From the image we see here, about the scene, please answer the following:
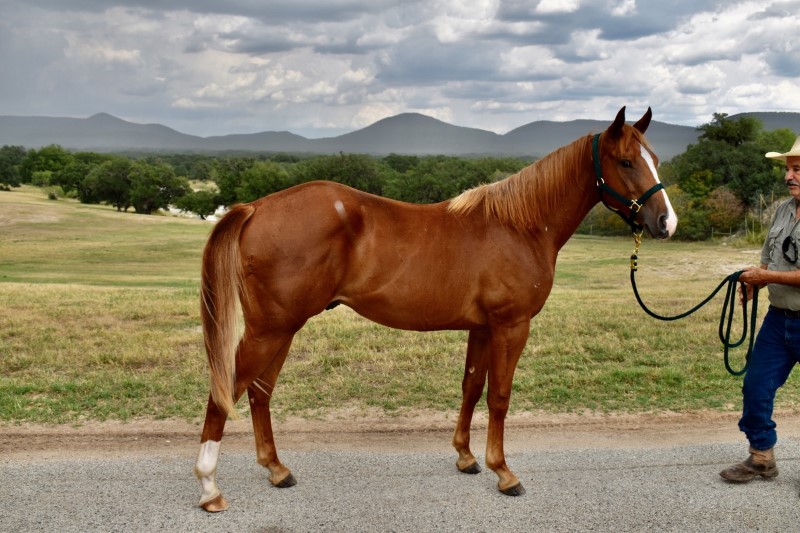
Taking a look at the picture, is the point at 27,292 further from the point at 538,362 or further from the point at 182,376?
the point at 538,362

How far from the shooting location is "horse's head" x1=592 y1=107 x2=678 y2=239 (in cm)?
427

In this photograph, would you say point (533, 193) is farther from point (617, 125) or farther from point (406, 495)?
point (406, 495)

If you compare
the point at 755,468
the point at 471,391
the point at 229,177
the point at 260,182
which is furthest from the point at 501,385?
the point at 229,177

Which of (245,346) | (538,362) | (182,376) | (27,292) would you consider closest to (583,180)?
(245,346)

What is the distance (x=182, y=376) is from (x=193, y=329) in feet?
8.59

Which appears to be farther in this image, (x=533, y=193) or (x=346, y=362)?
(x=346, y=362)

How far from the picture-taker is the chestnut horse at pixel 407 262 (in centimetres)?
423

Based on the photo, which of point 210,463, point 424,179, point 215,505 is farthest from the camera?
point 424,179

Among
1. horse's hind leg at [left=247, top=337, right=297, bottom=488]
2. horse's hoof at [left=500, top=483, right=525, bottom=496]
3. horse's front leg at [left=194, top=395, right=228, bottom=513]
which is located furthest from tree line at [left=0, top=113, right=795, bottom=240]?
horse's front leg at [left=194, top=395, right=228, bottom=513]

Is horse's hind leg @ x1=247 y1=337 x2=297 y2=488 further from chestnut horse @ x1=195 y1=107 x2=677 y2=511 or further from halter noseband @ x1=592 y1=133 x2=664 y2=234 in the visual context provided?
halter noseband @ x1=592 y1=133 x2=664 y2=234

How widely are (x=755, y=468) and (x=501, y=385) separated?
2.00 metres

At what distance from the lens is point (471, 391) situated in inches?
194

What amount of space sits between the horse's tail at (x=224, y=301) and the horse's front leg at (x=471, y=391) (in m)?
1.78

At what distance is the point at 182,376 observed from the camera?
22.2 feet
